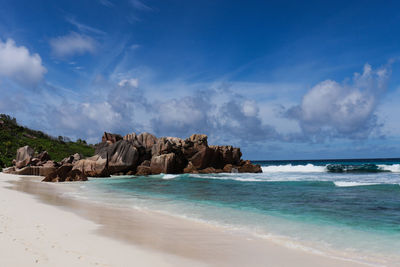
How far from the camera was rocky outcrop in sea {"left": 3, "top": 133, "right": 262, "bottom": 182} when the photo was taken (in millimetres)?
43844

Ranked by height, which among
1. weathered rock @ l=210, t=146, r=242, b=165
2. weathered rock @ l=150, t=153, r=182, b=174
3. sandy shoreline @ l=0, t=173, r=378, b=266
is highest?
weathered rock @ l=210, t=146, r=242, b=165

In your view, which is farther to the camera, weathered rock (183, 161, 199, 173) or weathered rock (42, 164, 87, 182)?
weathered rock (183, 161, 199, 173)

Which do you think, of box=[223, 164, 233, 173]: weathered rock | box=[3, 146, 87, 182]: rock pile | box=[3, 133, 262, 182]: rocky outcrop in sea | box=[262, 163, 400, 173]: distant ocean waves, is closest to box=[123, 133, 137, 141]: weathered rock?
box=[3, 133, 262, 182]: rocky outcrop in sea

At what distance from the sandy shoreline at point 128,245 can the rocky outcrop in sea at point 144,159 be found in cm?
3235

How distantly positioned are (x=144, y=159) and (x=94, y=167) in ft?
29.0

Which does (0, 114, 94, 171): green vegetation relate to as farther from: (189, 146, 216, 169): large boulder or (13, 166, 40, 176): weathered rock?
(189, 146, 216, 169): large boulder

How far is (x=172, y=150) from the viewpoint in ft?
166

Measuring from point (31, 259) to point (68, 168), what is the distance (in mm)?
32482

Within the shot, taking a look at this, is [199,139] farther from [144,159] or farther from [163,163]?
[144,159]

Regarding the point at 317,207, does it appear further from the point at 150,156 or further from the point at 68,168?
the point at 150,156

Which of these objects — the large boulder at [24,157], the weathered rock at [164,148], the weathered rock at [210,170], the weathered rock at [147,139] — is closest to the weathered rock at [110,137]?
the weathered rock at [147,139]

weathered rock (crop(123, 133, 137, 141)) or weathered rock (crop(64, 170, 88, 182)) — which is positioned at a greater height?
weathered rock (crop(123, 133, 137, 141))

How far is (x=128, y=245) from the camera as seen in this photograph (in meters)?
7.77

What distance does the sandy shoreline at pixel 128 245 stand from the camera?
638cm
